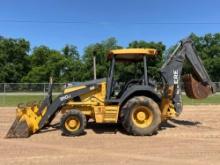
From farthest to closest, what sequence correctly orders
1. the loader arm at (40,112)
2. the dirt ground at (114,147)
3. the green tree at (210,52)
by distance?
the green tree at (210,52), the loader arm at (40,112), the dirt ground at (114,147)

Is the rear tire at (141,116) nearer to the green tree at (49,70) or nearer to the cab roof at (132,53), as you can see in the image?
the cab roof at (132,53)

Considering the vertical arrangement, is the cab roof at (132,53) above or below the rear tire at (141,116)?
above

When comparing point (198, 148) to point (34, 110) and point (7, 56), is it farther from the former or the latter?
point (7, 56)

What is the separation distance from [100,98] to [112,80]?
64 cm

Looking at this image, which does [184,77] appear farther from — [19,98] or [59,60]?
[59,60]

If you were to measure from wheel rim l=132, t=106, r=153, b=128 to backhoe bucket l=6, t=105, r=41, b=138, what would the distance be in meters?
2.80

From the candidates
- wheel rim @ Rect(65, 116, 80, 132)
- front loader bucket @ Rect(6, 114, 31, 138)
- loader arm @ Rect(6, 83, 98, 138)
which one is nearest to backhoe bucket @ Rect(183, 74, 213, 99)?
loader arm @ Rect(6, 83, 98, 138)

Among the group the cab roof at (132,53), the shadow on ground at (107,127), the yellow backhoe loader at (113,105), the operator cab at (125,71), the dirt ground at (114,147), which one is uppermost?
the cab roof at (132,53)

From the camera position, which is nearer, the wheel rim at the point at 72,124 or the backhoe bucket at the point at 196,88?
the wheel rim at the point at 72,124

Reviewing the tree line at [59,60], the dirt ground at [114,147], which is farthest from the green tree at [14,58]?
the dirt ground at [114,147]

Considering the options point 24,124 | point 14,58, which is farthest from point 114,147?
point 14,58

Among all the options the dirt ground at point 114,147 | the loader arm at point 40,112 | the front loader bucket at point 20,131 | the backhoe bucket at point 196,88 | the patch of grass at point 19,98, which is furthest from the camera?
the patch of grass at point 19,98

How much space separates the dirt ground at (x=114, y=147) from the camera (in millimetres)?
8492

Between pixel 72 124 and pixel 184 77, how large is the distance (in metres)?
4.08
